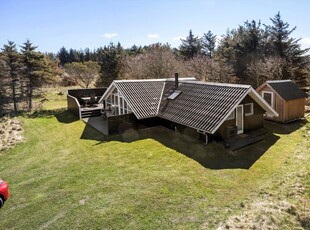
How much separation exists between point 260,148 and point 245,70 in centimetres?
1961

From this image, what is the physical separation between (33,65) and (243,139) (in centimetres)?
1987

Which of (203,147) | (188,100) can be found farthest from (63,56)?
(203,147)

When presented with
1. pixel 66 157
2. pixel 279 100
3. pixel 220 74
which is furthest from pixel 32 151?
pixel 220 74

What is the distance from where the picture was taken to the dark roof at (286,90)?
15.9 meters

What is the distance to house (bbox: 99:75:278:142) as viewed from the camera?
11586 mm

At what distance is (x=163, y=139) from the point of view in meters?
12.9

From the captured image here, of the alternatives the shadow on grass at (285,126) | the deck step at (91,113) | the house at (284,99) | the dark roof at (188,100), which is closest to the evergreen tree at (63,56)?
the deck step at (91,113)

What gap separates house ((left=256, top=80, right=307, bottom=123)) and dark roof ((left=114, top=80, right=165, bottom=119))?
297 inches

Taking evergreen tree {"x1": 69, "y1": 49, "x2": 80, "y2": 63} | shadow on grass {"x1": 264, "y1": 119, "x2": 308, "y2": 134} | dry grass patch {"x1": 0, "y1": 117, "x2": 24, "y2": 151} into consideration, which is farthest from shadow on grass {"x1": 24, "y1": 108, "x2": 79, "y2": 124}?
evergreen tree {"x1": 69, "y1": 49, "x2": 80, "y2": 63}

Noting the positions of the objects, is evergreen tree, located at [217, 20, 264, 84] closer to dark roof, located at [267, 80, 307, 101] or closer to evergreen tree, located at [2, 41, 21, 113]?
dark roof, located at [267, 80, 307, 101]

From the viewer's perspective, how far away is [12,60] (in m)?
21.4

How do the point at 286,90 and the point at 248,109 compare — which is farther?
the point at 286,90

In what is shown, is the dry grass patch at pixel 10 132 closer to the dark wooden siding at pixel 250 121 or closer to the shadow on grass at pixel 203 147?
the shadow on grass at pixel 203 147

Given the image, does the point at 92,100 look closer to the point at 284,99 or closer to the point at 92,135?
the point at 92,135
